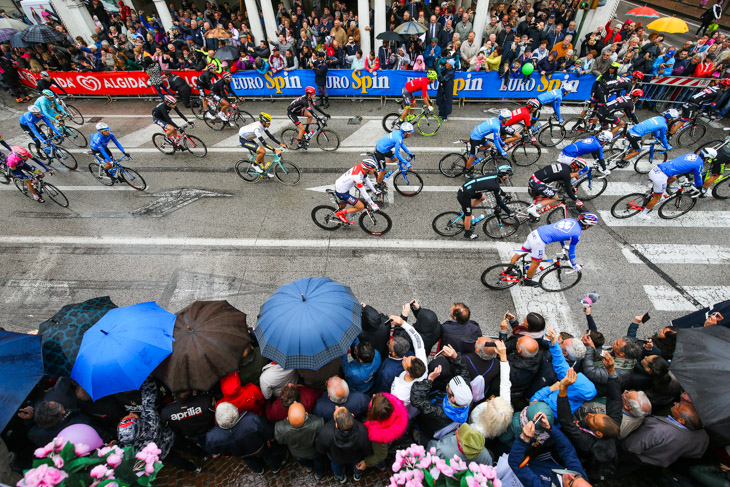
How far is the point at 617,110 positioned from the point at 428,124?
5.63 m

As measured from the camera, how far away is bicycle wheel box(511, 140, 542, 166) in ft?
33.7

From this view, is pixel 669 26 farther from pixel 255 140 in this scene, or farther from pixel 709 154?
pixel 255 140

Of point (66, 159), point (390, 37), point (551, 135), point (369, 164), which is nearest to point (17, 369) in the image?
point (369, 164)

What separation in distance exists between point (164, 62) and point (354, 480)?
17.1 metres

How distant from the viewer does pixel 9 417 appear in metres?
3.43

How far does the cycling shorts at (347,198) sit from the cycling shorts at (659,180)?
262 inches

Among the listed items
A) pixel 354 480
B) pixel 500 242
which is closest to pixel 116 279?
pixel 354 480

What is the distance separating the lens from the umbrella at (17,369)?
3.49 metres

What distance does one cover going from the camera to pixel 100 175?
9.84 meters

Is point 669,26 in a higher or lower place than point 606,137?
higher

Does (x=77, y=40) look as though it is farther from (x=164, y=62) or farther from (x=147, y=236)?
(x=147, y=236)

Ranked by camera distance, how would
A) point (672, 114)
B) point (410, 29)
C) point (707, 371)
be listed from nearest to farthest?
point (707, 371), point (672, 114), point (410, 29)

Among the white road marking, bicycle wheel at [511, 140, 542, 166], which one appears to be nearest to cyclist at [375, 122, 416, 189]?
bicycle wheel at [511, 140, 542, 166]

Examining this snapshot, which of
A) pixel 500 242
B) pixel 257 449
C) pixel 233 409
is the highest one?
pixel 233 409
